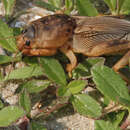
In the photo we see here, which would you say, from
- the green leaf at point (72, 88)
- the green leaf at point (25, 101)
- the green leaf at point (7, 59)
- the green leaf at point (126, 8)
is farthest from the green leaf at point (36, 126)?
the green leaf at point (126, 8)

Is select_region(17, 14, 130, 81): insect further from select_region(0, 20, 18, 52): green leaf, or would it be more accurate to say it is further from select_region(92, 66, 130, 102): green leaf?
select_region(92, 66, 130, 102): green leaf

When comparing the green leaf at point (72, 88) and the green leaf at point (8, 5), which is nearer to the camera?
the green leaf at point (72, 88)

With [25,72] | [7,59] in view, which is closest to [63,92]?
[25,72]

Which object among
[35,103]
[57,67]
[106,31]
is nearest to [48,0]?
[106,31]

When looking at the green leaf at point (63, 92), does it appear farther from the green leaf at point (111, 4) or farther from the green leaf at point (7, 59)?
the green leaf at point (111, 4)

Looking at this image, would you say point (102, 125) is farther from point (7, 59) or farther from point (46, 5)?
point (46, 5)

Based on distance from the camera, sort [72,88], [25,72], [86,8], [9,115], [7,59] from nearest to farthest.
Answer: [9,115], [72,88], [25,72], [7,59], [86,8]
